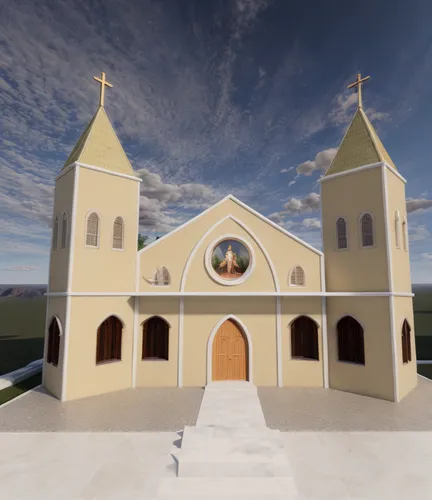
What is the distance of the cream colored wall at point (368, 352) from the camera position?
1277 centimetres

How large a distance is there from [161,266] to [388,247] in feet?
31.2

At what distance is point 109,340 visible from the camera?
14.0 meters

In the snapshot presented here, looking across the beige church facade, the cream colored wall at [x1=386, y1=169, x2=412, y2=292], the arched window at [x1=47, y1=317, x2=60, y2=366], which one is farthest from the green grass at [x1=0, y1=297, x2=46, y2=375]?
the cream colored wall at [x1=386, y1=169, x2=412, y2=292]

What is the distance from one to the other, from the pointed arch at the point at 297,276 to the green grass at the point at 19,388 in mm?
12335

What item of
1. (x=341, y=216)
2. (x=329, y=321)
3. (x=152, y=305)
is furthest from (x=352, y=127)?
(x=152, y=305)

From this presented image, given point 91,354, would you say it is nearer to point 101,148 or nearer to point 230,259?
point 230,259

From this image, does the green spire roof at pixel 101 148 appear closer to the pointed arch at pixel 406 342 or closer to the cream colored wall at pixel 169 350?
the cream colored wall at pixel 169 350

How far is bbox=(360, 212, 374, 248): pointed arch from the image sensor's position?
13.8 metres

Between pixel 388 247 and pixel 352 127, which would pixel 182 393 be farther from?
pixel 352 127

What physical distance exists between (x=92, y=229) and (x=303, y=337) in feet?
34.0

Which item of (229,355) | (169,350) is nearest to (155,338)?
(169,350)

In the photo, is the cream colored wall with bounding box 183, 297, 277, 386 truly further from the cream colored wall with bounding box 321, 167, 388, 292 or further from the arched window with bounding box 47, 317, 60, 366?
the arched window with bounding box 47, 317, 60, 366

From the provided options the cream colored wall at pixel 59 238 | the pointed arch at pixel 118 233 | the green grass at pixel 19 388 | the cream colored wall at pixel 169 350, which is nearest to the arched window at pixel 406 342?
the cream colored wall at pixel 169 350

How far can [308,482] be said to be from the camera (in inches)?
287
